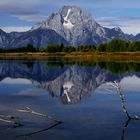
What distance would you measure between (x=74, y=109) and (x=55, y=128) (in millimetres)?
7341

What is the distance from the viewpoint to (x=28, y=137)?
2083 centimetres

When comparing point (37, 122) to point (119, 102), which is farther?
point (119, 102)

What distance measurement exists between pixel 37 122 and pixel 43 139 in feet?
13.0

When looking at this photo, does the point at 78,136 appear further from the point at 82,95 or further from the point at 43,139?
the point at 82,95

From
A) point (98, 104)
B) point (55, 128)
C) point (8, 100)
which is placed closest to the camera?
point (55, 128)

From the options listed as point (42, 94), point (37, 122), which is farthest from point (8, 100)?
point (37, 122)

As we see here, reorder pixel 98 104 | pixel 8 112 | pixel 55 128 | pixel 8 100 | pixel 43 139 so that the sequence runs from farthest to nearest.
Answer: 1. pixel 8 100
2. pixel 98 104
3. pixel 8 112
4. pixel 55 128
5. pixel 43 139

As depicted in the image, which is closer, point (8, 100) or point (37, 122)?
point (37, 122)

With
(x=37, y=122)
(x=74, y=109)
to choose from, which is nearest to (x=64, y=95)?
(x=74, y=109)

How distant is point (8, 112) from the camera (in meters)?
28.5

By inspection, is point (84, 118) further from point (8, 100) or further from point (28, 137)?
point (8, 100)

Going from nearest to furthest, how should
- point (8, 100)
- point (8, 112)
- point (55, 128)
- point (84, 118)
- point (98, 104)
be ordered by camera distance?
point (55, 128) → point (84, 118) → point (8, 112) → point (98, 104) → point (8, 100)

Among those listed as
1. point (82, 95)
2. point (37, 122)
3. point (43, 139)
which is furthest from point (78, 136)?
point (82, 95)

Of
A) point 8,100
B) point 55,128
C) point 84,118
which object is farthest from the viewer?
point 8,100
